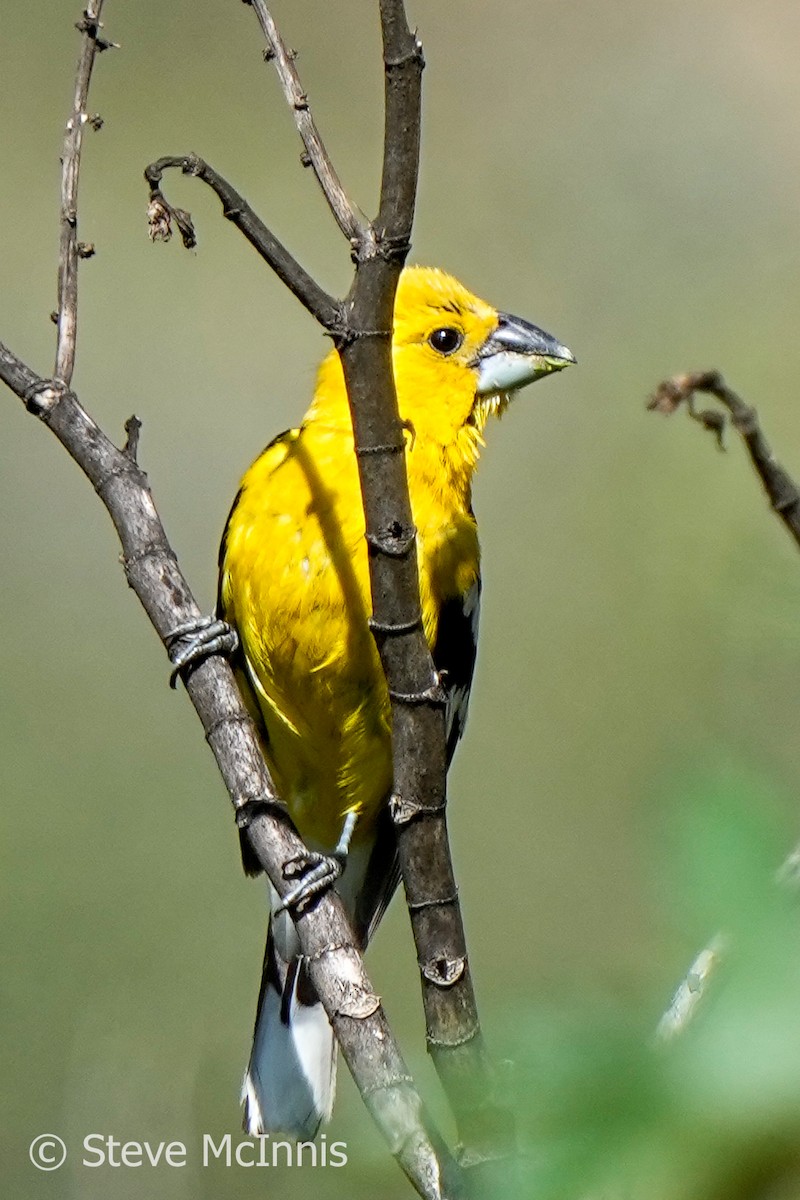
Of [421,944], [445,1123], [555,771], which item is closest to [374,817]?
[445,1123]

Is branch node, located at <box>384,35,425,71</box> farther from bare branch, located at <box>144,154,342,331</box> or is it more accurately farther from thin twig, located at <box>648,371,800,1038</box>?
thin twig, located at <box>648,371,800,1038</box>

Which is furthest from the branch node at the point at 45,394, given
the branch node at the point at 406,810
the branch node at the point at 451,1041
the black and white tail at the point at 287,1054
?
the black and white tail at the point at 287,1054

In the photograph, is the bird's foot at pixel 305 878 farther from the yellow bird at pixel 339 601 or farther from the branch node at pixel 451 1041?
the yellow bird at pixel 339 601

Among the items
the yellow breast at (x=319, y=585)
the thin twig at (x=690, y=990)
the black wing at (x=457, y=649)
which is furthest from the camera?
the black wing at (x=457, y=649)

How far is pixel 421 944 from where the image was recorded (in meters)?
2.22

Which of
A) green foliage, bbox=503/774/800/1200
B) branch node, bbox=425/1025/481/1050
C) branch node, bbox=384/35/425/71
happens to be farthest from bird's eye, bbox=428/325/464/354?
green foliage, bbox=503/774/800/1200

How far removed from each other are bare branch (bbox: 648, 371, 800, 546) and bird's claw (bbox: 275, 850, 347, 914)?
146 centimetres

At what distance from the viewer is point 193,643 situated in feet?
8.84

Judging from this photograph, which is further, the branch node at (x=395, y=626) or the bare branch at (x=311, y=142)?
the branch node at (x=395, y=626)

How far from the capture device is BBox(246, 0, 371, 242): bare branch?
1965mm

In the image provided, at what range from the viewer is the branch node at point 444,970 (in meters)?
2.19

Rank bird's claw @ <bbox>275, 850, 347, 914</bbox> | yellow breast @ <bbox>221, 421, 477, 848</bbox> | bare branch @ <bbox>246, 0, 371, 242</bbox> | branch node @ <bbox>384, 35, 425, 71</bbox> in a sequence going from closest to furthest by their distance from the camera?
branch node @ <bbox>384, 35, 425, 71</bbox>, bare branch @ <bbox>246, 0, 371, 242</bbox>, bird's claw @ <bbox>275, 850, 347, 914</bbox>, yellow breast @ <bbox>221, 421, 477, 848</bbox>

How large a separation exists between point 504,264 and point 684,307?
93cm

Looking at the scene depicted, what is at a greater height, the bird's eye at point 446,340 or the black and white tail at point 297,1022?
the bird's eye at point 446,340
